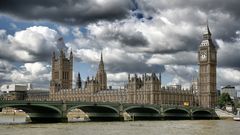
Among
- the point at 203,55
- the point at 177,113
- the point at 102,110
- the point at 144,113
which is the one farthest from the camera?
the point at 203,55

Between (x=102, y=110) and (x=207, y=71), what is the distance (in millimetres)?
77979

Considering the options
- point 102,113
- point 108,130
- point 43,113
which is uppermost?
point 43,113

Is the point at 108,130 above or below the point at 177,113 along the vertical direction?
below

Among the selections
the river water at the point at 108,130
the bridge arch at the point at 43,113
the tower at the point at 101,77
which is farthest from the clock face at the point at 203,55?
the river water at the point at 108,130

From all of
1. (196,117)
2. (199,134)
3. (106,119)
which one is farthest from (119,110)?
(199,134)

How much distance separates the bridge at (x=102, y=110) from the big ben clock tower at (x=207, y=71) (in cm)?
3111

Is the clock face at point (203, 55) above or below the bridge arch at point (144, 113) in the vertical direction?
above

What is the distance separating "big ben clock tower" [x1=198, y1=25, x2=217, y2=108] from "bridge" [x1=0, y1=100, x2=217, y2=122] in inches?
1225

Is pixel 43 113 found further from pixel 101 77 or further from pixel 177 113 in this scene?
pixel 101 77

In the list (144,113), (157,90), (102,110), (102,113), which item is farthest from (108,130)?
(157,90)

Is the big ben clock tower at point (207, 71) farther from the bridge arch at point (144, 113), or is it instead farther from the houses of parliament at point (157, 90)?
the bridge arch at point (144, 113)

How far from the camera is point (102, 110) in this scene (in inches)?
4247

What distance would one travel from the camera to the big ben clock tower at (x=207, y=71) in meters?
174

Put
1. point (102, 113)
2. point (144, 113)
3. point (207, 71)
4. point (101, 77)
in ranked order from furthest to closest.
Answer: point (101, 77) < point (207, 71) < point (144, 113) < point (102, 113)
